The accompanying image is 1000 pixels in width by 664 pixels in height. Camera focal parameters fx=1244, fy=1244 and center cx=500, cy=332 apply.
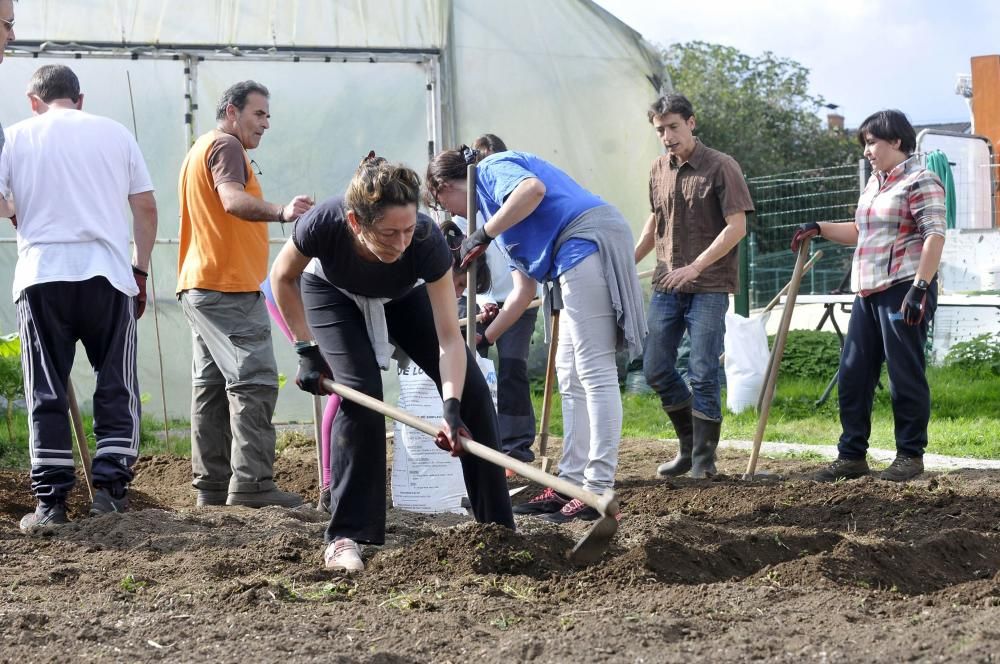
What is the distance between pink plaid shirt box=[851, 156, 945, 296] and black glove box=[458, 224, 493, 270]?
6.38 feet

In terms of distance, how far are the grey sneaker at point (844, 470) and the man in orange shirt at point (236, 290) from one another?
2502 mm

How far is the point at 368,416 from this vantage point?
3990 mm

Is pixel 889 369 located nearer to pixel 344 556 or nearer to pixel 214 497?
pixel 344 556

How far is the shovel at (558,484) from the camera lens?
3.54 m

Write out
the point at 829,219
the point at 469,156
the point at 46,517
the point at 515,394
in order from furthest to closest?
→ the point at 829,219 → the point at 515,394 → the point at 469,156 → the point at 46,517

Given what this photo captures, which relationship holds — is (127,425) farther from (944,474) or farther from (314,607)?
(944,474)

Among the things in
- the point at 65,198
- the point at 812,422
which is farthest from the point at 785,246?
the point at 65,198

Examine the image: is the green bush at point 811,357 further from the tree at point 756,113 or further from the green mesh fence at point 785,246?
the tree at point 756,113

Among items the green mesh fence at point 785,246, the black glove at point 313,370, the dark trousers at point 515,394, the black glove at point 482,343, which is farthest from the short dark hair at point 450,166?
the green mesh fence at point 785,246

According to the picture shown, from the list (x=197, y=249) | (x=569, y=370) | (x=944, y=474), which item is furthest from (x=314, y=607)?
(x=944, y=474)

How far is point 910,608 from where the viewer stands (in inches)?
133

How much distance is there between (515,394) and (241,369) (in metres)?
1.61

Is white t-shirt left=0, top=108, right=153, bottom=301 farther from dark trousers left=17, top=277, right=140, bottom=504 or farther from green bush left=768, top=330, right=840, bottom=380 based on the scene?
green bush left=768, top=330, right=840, bottom=380

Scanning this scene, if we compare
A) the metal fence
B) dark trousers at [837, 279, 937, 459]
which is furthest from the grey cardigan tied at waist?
the metal fence
